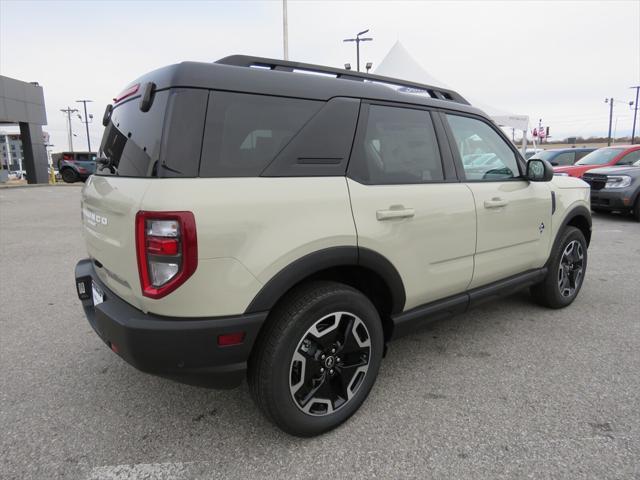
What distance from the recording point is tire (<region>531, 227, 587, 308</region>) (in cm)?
371

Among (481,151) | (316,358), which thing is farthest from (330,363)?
(481,151)

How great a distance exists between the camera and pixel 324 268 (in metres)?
2.07

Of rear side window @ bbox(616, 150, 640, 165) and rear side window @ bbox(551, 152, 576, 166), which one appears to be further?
rear side window @ bbox(551, 152, 576, 166)

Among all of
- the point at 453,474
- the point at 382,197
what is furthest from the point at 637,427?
the point at 382,197

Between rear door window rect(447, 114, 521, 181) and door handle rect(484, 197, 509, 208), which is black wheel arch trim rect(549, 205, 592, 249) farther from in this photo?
door handle rect(484, 197, 509, 208)

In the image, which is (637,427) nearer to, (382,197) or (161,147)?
(382,197)

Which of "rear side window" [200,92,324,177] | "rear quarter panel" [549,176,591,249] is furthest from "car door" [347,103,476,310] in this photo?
"rear quarter panel" [549,176,591,249]

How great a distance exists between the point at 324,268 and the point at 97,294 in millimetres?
1251

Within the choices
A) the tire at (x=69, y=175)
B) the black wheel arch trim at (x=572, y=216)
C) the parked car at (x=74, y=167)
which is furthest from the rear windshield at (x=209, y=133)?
the tire at (x=69, y=175)

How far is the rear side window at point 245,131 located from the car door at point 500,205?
4.17 ft

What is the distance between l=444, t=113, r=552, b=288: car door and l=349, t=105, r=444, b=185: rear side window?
240mm

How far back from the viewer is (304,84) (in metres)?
2.15

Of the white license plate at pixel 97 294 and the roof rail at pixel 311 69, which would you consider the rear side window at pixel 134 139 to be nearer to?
the roof rail at pixel 311 69

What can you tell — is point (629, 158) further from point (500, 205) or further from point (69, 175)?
point (69, 175)
